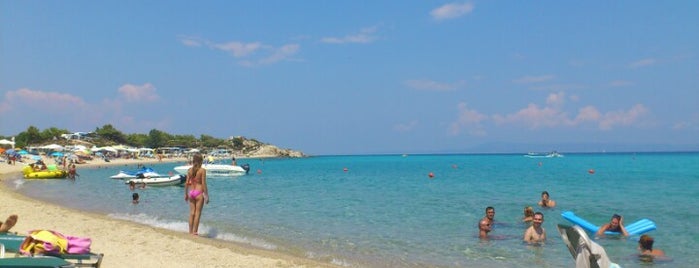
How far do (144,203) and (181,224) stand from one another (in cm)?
797

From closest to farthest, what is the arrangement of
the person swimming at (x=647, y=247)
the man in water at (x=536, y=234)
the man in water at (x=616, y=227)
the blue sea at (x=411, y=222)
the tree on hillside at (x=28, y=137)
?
the person swimming at (x=647, y=247), the blue sea at (x=411, y=222), the man in water at (x=536, y=234), the man in water at (x=616, y=227), the tree on hillside at (x=28, y=137)

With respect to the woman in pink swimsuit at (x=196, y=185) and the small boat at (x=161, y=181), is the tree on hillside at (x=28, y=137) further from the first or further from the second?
the woman in pink swimsuit at (x=196, y=185)

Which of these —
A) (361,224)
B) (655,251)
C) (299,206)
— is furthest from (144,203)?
(655,251)

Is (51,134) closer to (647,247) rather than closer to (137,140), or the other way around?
(137,140)

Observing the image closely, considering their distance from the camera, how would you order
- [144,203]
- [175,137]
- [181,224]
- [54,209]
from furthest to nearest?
[175,137]
[144,203]
[54,209]
[181,224]

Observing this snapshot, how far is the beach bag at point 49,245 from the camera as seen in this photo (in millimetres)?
6172

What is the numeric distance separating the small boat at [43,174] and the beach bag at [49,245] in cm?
3184

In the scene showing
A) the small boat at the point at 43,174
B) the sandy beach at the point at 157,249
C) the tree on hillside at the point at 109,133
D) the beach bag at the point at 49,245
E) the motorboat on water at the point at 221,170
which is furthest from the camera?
the tree on hillside at the point at 109,133

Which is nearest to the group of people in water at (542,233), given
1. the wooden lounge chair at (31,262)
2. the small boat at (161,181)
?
the wooden lounge chair at (31,262)

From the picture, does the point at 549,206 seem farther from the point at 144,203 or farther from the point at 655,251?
the point at 144,203

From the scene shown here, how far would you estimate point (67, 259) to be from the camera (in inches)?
252

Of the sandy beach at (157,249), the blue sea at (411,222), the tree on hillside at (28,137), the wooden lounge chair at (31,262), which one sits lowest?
the blue sea at (411,222)

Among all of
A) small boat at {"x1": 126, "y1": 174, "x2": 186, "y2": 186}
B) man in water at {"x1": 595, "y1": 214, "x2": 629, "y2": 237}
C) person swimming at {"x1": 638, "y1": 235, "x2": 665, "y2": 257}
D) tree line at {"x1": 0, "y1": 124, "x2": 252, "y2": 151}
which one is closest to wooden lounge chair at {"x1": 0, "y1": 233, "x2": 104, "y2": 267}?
person swimming at {"x1": 638, "y1": 235, "x2": 665, "y2": 257}

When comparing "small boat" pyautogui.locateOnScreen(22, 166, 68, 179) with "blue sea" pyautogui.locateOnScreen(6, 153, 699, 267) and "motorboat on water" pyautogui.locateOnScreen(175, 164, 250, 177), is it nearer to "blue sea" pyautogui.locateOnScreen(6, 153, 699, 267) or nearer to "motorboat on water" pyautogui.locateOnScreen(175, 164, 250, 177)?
"blue sea" pyautogui.locateOnScreen(6, 153, 699, 267)
